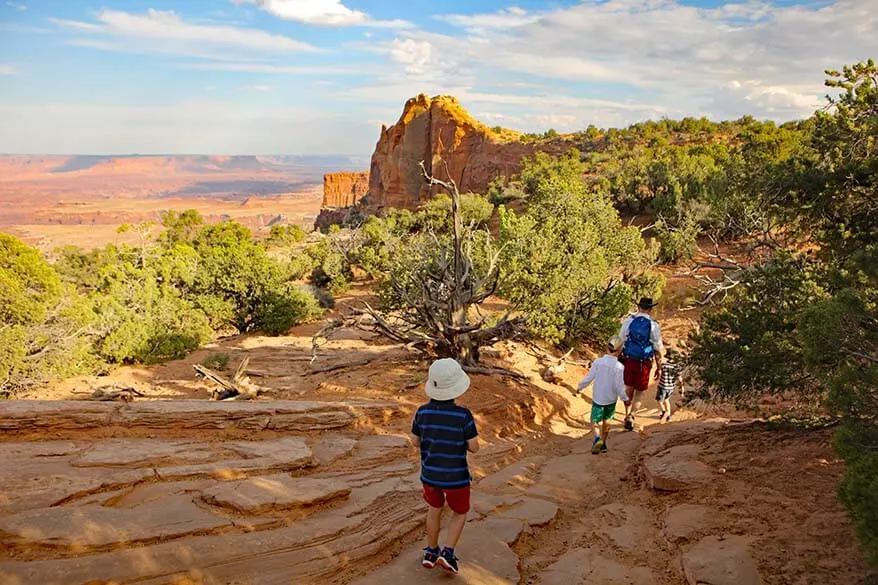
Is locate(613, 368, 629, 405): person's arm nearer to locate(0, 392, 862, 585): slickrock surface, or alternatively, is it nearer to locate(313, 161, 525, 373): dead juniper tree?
locate(0, 392, 862, 585): slickrock surface

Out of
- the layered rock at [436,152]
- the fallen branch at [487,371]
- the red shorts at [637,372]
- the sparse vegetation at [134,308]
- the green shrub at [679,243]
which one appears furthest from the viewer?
the layered rock at [436,152]

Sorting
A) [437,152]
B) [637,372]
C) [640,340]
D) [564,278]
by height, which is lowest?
[637,372]

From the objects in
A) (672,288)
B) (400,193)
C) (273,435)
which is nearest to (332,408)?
(273,435)

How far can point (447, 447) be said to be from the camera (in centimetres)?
416

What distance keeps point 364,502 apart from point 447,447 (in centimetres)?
165

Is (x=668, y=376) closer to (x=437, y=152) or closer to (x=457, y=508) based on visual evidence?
(x=457, y=508)

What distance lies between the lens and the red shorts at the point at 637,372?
7.97 metres

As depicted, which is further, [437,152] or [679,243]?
[437,152]

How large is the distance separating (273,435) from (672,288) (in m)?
17.9

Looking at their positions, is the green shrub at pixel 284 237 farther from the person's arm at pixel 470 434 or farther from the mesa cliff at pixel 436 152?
the person's arm at pixel 470 434

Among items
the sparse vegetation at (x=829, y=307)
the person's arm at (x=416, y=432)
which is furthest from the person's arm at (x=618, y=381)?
the person's arm at (x=416, y=432)

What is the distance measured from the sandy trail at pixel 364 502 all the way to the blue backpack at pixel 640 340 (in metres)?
1.13

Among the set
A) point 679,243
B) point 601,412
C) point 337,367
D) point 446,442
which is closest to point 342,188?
point 679,243

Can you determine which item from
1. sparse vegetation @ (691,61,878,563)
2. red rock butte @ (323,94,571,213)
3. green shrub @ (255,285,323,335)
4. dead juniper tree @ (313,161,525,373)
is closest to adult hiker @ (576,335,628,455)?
sparse vegetation @ (691,61,878,563)
